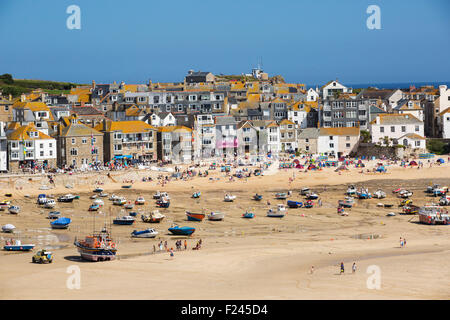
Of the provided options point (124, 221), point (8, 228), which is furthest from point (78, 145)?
point (8, 228)

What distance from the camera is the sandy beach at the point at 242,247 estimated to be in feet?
118

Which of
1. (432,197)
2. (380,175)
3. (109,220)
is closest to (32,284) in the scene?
(109,220)

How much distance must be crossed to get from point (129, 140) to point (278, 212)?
88.3 feet

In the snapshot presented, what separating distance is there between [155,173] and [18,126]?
14.7 metres

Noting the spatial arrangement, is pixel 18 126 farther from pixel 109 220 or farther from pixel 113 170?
pixel 109 220

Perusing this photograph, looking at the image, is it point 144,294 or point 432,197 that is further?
point 432,197

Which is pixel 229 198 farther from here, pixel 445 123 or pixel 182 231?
pixel 445 123

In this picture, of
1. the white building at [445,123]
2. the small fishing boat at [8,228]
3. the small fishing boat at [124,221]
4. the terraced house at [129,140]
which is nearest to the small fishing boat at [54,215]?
the small fishing boat at [8,228]

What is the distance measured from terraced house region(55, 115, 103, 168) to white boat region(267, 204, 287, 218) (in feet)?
80.1

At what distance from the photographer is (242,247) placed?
45.0m

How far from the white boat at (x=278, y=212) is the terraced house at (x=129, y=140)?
81.5 feet

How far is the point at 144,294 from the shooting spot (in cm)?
3528

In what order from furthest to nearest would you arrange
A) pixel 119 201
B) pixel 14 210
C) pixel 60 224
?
pixel 119 201 → pixel 14 210 → pixel 60 224

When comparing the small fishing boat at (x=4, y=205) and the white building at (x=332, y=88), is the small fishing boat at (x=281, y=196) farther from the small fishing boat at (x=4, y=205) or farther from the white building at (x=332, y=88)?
the white building at (x=332, y=88)
